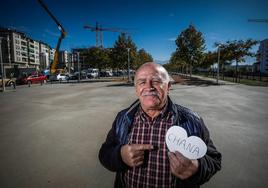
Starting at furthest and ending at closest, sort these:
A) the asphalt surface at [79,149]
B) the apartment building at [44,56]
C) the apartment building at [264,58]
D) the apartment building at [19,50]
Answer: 1. the apartment building at [44,56]
2. the apartment building at [264,58]
3. the apartment building at [19,50]
4. the asphalt surface at [79,149]

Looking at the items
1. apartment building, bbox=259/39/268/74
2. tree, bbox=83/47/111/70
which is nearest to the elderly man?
tree, bbox=83/47/111/70

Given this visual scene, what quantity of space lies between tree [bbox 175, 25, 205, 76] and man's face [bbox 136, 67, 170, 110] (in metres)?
33.6

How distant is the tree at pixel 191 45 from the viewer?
109 feet

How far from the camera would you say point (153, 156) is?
5.92 ft

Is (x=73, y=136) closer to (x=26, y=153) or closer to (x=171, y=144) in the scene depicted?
(x=26, y=153)

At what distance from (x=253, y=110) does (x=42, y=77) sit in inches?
1268

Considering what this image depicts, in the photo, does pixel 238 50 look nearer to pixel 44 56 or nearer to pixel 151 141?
pixel 151 141

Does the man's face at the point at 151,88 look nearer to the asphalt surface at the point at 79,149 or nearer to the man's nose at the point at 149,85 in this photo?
the man's nose at the point at 149,85

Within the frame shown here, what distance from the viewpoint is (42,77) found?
32.8 meters

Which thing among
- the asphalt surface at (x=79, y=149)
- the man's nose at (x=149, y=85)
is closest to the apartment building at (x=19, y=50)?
the asphalt surface at (x=79, y=149)

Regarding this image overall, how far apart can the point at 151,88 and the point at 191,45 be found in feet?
112

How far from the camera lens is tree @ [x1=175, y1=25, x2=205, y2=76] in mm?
33125

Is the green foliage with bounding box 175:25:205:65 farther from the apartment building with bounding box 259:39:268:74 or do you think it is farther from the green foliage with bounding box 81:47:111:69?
the apartment building with bounding box 259:39:268:74

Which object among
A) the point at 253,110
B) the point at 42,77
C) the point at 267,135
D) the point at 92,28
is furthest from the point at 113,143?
the point at 92,28
